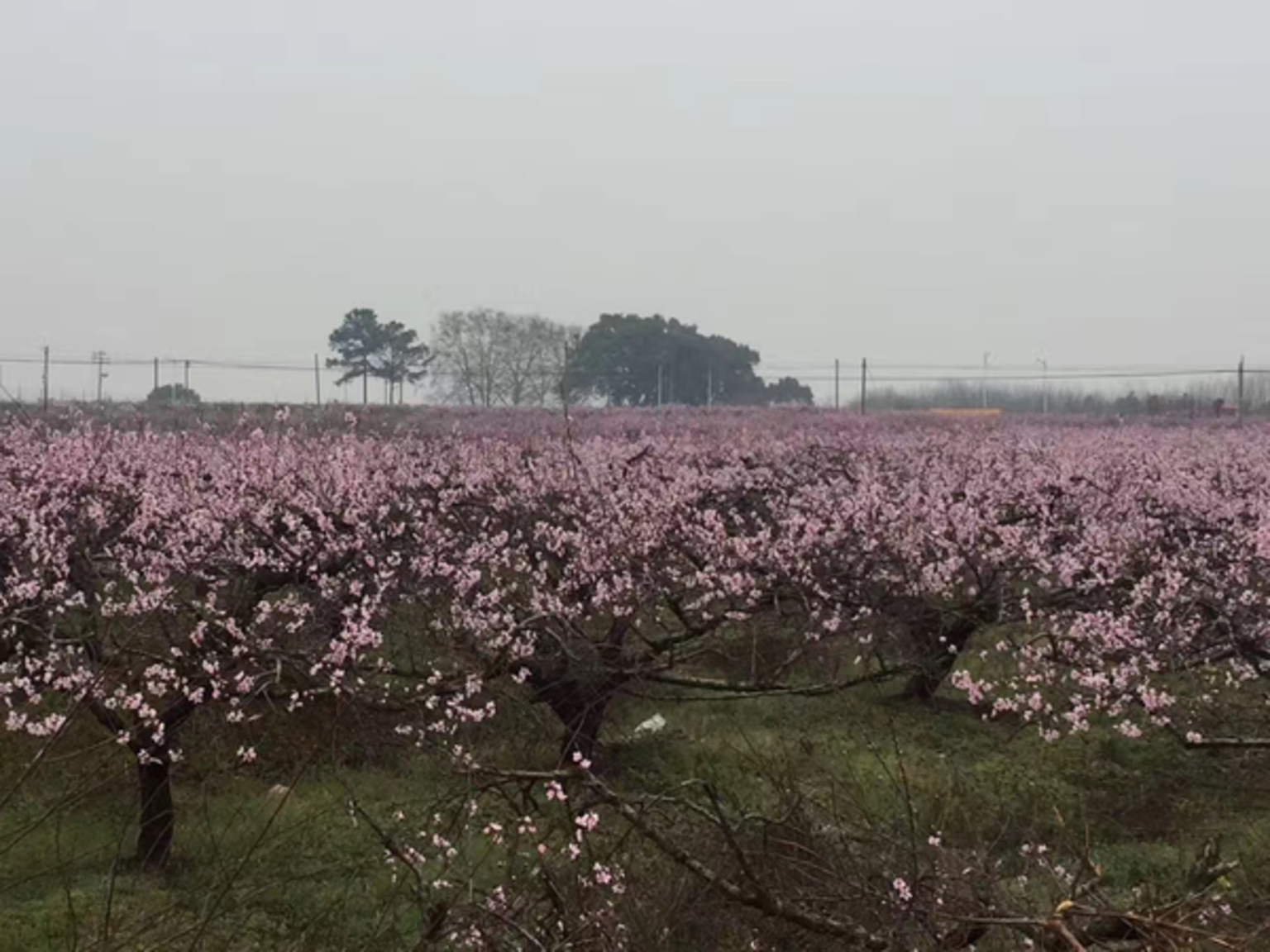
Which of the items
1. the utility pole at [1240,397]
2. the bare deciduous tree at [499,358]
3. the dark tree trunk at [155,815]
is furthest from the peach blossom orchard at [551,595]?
the bare deciduous tree at [499,358]

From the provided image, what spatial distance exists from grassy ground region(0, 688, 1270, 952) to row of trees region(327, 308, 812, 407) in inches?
1149

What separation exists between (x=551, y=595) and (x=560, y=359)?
3051 centimetres

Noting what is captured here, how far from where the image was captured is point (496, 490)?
13.5 m

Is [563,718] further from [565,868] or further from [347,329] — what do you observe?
[347,329]

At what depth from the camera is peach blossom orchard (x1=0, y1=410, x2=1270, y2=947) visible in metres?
8.68

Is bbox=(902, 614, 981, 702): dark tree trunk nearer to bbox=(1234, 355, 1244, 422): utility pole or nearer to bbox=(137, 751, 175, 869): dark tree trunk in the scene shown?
bbox=(137, 751, 175, 869): dark tree trunk

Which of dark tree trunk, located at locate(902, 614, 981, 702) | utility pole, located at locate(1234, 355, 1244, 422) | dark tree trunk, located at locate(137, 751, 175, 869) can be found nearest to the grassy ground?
dark tree trunk, located at locate(137, 751, 175, 869)

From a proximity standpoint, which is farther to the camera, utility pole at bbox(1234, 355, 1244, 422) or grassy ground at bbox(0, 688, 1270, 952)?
utility pole at bbox(1234, 355, 1244, 422)

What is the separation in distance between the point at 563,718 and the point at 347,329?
35.9 m

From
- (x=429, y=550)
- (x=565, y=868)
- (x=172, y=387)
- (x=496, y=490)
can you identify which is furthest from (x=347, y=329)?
(x=565, y=868)

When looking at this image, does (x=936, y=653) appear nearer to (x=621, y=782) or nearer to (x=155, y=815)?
(x=621, y=782)

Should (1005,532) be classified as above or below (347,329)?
below

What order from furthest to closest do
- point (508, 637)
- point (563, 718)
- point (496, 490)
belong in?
1. point (496, 490)
2. point (563, 718)
3. point (508, 637)

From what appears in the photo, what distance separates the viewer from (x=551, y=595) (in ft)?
32.9
